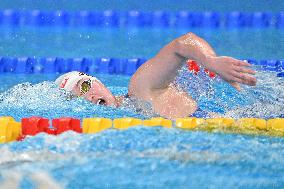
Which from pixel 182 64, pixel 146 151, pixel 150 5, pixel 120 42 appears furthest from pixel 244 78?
pixel 150 5

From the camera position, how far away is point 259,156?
2.29 metres

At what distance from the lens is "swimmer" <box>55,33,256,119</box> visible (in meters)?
2.76

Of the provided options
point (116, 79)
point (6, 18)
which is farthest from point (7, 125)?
point (6, 18)

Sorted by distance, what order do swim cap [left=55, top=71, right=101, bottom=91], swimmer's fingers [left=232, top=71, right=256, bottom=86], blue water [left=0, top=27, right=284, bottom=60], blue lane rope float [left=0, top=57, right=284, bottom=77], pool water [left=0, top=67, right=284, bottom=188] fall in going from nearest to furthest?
pool water [left=0, top=67, right=284, bottom=188] → swimmer's fingers [left=232, top=71, right=256, bottom=86] → swim cap [left=55, top=71, right=101, bottom=91] → blue lane rope float [left=0, top=57, right=284, bottom=77] → blue water [left=0, top=27, right=284, bottom=60]

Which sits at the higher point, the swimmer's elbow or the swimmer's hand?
the swimmer's elbow

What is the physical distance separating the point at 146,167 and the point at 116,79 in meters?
2.64

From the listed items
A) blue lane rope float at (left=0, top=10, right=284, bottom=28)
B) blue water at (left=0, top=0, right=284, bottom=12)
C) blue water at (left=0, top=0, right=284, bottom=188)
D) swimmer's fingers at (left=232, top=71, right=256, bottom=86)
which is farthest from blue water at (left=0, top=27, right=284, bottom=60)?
swimmer's fingers at (left=232, top=71, right=256, bottom=86)

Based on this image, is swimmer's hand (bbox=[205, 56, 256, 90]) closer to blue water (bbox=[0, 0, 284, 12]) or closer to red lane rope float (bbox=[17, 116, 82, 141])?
red lane rope float (bbox=[17, 116, 82, 141])

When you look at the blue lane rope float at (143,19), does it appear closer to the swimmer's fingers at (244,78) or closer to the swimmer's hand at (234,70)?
the swimmer's hand at (234,70)

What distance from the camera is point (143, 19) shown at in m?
6.23

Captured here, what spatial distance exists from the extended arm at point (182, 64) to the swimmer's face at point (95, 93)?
13cm

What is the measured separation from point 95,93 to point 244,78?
3.72ft

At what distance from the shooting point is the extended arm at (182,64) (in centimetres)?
233

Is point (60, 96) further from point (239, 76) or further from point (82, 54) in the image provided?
point (82, 54)
